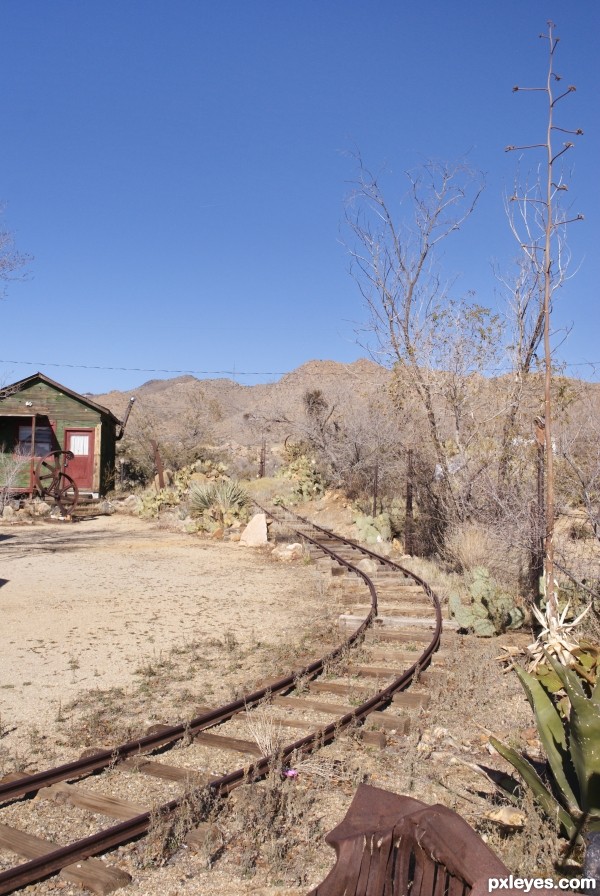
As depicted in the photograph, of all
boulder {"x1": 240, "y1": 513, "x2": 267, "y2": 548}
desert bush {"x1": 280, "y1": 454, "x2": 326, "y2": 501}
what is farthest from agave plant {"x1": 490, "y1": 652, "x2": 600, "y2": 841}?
desert bush {"x1": 280, "y1": 454, "x2": 326, "y2": 501}

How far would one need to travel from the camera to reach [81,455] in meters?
31.3

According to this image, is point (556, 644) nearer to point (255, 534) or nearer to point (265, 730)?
point (265, 730)

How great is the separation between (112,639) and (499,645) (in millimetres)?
4856

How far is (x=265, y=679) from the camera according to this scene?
7.77m

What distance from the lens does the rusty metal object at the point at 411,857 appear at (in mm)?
2334

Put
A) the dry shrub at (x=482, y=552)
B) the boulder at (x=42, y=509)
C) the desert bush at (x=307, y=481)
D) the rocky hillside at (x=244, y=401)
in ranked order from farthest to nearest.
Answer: the rocky hillside at (x=244, y=401)
the desert bush at (x=307, y=481)
the boulder at (x=42, y=509)
the dry shrub at (x=482, y=552)

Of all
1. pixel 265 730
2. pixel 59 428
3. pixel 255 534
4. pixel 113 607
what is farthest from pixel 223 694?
pixel 59 428

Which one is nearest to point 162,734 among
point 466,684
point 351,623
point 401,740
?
point 401,740

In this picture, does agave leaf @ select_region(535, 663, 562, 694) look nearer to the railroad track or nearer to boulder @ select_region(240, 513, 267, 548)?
the railroad track

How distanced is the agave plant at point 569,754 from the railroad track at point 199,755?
1908 mm

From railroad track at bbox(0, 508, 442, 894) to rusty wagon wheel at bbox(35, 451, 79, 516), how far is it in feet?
61.1

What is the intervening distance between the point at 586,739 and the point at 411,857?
1625mm

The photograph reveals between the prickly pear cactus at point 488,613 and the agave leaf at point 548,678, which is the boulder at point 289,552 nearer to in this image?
the prickly pear cactus at point 488,613

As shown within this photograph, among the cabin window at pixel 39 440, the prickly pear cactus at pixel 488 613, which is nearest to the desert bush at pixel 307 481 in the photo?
the cabin window at pixel 39 440
